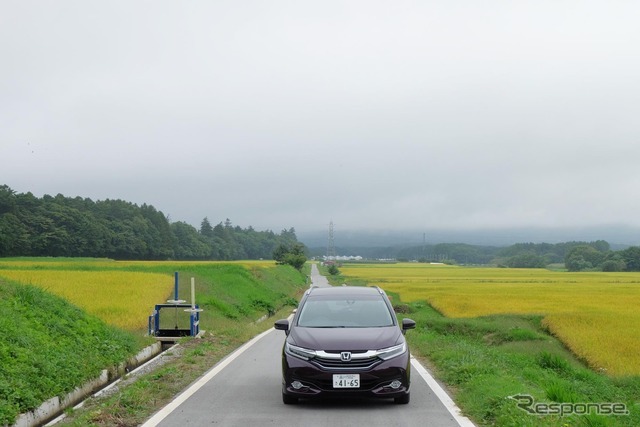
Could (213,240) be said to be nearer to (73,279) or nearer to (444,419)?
(73,279)

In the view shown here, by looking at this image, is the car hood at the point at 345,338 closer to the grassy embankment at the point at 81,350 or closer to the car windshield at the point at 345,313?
the car windshield at the point at 345,313

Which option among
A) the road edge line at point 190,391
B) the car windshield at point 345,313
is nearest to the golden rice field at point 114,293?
the road edge line at point 190,391

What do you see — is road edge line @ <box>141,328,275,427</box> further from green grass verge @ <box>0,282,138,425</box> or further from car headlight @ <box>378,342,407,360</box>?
car headlight @ <box>378,342,407,360</box>

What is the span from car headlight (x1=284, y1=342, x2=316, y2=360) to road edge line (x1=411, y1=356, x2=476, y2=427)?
1.84 metres

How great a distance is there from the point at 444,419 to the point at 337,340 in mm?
1630

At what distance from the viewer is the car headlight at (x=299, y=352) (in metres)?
7.94

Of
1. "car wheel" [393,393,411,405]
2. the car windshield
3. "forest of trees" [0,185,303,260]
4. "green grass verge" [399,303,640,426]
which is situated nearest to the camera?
"green grass verge" [399,303,640,426]

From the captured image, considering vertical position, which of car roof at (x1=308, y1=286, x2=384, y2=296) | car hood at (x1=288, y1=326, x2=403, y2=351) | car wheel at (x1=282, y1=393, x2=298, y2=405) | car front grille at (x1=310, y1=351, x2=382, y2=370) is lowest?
car wheel at (x1=282, y1=393, x2=298, y2=405)

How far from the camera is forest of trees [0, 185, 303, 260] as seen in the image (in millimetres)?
80688

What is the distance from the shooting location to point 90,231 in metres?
92.1

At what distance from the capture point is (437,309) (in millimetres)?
32344

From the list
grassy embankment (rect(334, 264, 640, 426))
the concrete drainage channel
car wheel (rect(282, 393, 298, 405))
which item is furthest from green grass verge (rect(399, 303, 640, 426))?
the concrete drainage channel

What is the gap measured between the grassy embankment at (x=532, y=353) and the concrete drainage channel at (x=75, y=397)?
16.6ft

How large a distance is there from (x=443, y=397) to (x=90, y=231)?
90588 millimetres
